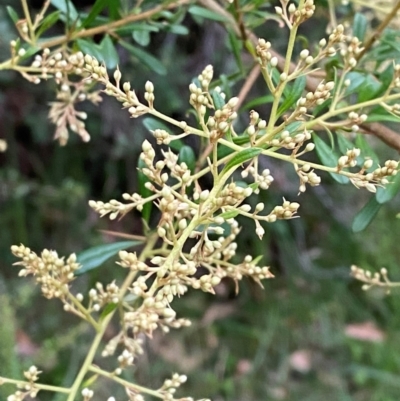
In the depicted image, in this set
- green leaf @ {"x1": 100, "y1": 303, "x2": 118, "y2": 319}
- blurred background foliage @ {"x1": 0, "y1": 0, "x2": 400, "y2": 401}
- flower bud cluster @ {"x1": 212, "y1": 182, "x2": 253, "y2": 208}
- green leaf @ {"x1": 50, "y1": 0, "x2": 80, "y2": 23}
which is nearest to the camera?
flower bud cluster @ {"x1": 212, "y1": 182, "x2": 253, "y2": 208}

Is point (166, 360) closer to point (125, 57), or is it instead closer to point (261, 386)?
point (261, 386)

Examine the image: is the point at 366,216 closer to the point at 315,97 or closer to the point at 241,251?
the point at 315,97

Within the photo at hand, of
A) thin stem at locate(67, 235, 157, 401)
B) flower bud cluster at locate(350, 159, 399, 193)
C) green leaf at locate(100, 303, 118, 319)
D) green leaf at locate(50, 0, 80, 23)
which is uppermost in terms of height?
flower bud cluster at locate(350, 159, 399, 193)

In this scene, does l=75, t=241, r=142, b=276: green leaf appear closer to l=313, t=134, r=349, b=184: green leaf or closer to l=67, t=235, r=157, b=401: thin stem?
l=67, t=235, r=157, b=401: thin stem

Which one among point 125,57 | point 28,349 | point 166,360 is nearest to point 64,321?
point 28,349

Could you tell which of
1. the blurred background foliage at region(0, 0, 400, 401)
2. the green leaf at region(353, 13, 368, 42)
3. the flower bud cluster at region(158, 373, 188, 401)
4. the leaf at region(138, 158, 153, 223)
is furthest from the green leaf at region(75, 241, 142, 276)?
the blurred background foliage at region(0, 0, 400, 401)

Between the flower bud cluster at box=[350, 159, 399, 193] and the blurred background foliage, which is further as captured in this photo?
the blurred background foliage

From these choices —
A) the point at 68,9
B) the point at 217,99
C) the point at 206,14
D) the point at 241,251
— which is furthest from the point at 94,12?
the point at 241,251

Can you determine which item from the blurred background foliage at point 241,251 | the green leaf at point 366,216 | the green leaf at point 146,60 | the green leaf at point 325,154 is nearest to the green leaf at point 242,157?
the green leaf at point 325,154
